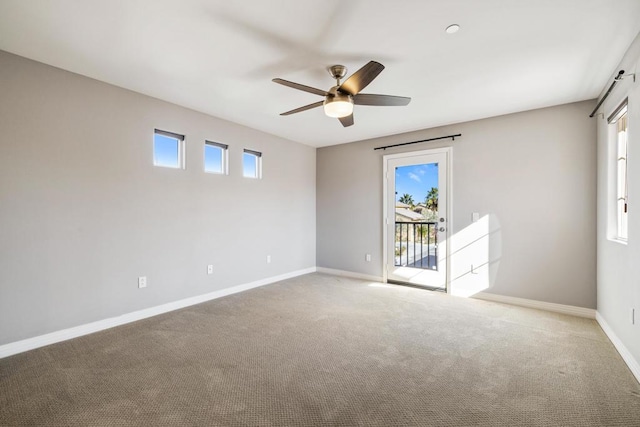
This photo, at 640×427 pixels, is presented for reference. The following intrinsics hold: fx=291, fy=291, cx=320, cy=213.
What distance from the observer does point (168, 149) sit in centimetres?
368

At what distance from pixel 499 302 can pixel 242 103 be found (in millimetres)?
4233

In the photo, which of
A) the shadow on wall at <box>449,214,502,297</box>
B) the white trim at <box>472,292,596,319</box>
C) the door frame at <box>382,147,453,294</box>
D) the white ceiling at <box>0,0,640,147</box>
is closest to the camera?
the white ceiling at <box>0,0,640,147</box>

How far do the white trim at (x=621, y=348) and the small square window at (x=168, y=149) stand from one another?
474cm

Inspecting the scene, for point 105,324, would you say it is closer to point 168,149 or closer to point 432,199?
point 168,149

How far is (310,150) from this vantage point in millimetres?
5805

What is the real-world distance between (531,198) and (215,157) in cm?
429

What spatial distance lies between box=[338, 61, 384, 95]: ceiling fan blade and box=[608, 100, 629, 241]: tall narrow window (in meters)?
2.33

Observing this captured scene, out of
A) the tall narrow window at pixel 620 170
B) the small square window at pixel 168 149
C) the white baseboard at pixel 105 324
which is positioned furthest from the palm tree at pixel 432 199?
the small square window at pixel 168 149

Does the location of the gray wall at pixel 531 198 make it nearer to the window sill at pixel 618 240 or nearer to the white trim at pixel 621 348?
the white trim at pixel 621 348

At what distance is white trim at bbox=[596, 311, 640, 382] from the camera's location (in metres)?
2.15

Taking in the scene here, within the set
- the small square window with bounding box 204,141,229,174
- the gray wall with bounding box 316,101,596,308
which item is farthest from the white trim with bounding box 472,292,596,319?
the small square window with bounding box 204,141,229,174

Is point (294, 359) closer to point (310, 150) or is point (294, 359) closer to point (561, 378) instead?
point (561, 378)

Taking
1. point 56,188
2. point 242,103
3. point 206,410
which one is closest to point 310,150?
point 242,103

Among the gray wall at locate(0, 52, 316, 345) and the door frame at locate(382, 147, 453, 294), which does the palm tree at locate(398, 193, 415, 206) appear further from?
the gray wall at locate(0, 52, 316, 345)
